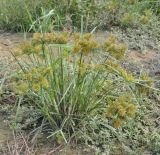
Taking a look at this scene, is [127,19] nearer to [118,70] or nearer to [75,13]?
[75,13]

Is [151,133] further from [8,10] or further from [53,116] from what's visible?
[8,10]

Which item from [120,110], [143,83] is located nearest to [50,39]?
[120,110]

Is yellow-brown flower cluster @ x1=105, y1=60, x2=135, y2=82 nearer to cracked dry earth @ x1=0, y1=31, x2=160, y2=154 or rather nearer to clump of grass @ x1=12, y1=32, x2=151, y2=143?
clump of grass @ x1=12, y1=32, x2=151, y2=143

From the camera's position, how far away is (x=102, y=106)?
9.74ft

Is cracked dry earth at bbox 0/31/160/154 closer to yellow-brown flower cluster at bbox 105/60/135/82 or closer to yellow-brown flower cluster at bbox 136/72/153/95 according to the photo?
yellow-brown flower cluster at bbox 136/72/153/95

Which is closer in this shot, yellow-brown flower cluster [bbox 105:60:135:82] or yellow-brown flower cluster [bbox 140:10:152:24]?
yellow-brown flower cluster [bbox 105:60:135:82]

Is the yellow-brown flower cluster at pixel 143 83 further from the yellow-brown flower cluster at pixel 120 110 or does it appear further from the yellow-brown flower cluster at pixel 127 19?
the yellow-brown flower cluster at pixel 127 19

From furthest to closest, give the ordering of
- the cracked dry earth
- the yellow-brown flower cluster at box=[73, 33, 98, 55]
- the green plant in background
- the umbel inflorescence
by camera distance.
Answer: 1. the green plant in background
2. the cracked dry earth
3. the umbel inflorescence
4. the yellow-brown flower cluster at box=[73, 33, 98, 55]

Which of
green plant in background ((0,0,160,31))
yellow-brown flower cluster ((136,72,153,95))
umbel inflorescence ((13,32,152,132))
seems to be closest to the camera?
umbel inflorescence ((13,32,152,132))

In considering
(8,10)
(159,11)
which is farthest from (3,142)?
(159,11)

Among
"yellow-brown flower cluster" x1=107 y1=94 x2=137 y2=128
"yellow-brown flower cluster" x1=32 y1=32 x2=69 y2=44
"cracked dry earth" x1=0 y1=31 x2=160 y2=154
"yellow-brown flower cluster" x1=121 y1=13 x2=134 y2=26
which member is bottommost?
"cracked dry earth" x1=0 y1=31 x2=160 y2=154

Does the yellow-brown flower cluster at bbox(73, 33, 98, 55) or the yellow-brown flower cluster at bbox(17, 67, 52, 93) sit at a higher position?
the yellow-brown flower cluster at bbox(73, 33, 98, 55)

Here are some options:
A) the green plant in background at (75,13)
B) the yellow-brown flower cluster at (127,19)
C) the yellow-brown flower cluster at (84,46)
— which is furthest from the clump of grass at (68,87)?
the yellow-brown flower cluster at (127,19)

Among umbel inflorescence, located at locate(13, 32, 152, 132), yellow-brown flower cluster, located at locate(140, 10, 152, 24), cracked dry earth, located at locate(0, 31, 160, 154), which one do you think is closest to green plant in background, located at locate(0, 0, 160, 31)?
yellow-brown flower cluster, located at locate(140, 10, 152, 24)
